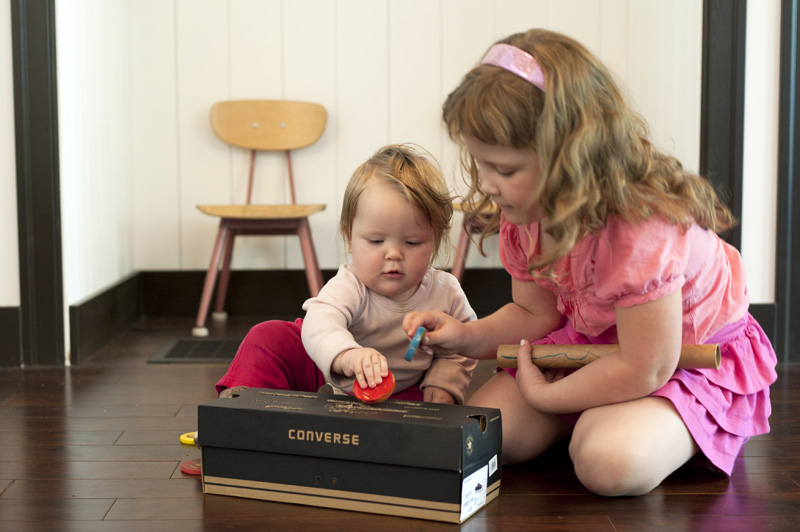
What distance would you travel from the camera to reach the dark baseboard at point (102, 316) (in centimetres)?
192

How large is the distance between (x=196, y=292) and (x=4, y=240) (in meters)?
0.84

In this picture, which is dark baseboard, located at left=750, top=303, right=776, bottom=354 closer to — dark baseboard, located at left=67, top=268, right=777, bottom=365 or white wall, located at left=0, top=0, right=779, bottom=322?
white wall, located at left=0, top=0, right=779, bottom=322

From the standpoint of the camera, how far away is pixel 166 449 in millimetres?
1274

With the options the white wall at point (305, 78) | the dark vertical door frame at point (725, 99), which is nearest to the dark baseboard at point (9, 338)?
the white wall at point (305, 78)

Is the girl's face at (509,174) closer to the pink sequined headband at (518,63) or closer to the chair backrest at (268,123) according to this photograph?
the pink sequined headband at (518,63)

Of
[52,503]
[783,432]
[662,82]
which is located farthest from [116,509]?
[662,82]

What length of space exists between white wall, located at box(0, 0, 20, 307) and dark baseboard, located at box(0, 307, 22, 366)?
2 centimetres

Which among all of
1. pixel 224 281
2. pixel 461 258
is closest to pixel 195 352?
pixel 224 281

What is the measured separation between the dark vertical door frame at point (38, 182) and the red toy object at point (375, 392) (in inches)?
43.1

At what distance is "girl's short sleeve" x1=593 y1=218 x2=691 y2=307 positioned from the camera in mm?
1001

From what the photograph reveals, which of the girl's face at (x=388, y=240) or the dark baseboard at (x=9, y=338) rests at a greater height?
the girl's face at (x=388, y=240)

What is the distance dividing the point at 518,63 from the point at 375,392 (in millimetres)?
417

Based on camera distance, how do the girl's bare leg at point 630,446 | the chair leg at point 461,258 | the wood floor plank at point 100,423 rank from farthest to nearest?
the chair leg at point 461,258 < the wood floor plank at point 100,423 < the girl's bare leg at point 630,446

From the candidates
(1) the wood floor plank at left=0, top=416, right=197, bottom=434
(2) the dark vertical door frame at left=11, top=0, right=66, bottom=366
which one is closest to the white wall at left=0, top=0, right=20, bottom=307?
(2) the dark vertical door frame at left=11, top=0, right=66, bottom=366
